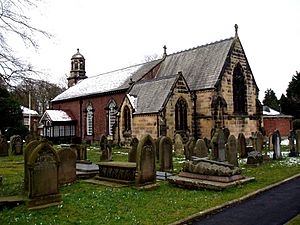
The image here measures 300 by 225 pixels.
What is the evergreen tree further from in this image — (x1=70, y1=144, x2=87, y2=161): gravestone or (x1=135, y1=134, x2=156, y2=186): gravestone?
(x1=135, y1=134, x2=156, y2=186): gravestone

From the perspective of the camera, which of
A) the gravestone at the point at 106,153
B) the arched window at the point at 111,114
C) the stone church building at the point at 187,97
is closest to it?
the gravestone at the point at 106,153

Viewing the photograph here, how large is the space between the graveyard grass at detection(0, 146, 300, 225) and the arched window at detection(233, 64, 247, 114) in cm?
2056

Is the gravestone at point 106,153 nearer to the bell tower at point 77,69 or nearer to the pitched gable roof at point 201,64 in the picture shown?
the pitched gable roof at point 201,64

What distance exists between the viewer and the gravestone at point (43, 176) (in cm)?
880

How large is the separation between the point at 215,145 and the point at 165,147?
2.29 m

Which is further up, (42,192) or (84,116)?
(84,116)

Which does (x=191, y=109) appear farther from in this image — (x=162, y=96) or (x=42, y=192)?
(x=42, y=192)

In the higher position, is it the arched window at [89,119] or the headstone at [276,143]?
the arched window at [89,119]

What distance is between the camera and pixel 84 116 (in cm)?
4325

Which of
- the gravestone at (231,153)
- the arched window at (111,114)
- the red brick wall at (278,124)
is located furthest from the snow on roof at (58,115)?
the gravestone at (231,153)

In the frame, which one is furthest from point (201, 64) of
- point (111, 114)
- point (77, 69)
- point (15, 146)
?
point (77, 69)

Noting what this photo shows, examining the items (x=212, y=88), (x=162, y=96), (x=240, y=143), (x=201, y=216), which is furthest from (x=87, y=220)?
(x=212, y=88)

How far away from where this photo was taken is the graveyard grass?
7723 millimetres

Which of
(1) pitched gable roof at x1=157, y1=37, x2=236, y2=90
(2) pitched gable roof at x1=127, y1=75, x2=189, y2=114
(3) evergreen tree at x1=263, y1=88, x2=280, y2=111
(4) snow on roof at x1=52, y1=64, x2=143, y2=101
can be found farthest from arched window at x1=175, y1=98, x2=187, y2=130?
(3) evergreen tree at x1=263, y1=88, x2=280, y2=111
